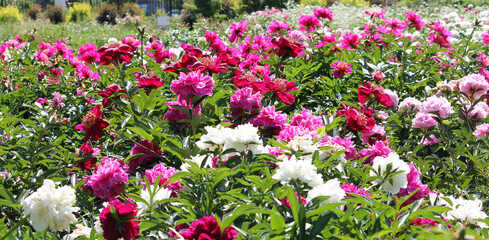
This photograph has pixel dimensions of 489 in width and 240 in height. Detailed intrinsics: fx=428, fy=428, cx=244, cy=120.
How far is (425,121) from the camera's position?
1.78 m

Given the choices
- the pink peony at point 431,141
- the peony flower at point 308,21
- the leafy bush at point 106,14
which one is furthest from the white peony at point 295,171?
the leafy bush at point 106,14

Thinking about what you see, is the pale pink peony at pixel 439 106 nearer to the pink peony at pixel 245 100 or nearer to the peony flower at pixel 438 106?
the peony flower at pixel 438 106

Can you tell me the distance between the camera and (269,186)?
116cm

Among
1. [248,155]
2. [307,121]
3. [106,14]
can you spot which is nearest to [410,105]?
[307,121]

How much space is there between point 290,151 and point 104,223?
569 mm

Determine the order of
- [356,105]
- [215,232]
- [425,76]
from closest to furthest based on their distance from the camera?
[215,232]
[356,105]
[425,76]

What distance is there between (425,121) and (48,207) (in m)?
1.46

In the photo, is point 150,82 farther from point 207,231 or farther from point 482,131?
point 482,131

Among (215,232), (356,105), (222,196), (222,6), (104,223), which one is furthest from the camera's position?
(222,6)

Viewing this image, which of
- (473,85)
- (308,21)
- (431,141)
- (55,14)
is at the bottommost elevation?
(55,14)

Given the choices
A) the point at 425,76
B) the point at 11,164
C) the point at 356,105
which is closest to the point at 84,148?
the point at 11,164

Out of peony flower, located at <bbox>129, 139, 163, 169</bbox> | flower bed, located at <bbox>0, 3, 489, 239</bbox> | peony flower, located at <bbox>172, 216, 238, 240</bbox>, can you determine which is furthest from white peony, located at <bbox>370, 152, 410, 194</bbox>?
Result: peony flower, located at <bbox>129, 139, 163, 169</bbox>

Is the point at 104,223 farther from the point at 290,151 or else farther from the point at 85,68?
the point at 85,68

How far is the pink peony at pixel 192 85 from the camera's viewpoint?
1454 mm
